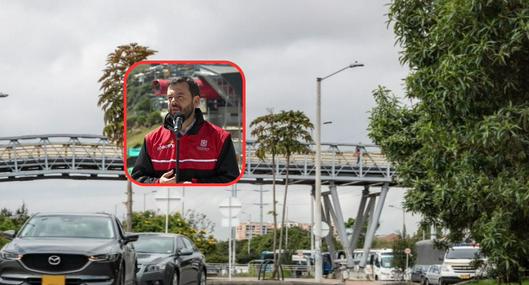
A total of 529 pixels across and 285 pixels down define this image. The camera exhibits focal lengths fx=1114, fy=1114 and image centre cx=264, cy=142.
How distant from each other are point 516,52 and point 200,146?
6189mm

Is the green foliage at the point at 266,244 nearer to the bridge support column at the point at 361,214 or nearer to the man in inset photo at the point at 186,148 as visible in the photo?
the bridge support column at the point at 361,214

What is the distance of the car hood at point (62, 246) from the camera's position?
1772 centimetres

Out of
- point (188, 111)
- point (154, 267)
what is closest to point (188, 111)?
point (188, 111)

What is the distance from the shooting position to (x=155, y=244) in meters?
22.7

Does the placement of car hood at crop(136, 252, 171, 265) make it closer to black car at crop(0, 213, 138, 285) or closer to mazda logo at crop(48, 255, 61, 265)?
black car at crop(0, 213, 138, 285)

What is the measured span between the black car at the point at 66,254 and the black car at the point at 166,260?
85.0 inches

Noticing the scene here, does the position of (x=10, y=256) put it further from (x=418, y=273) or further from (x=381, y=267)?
(x=381, y=267)

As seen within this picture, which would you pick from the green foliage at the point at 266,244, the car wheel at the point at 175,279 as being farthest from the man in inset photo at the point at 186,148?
the green foliage at the point at 266,244

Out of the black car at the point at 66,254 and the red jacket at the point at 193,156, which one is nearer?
the red jacket at the point at 193,156

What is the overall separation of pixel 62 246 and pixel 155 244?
4.92 meters

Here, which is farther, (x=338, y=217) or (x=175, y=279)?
(x=338, y=217)

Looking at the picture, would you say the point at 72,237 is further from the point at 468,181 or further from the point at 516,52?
the point at 516,52

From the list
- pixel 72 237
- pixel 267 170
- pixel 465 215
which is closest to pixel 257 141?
pixel 267 170

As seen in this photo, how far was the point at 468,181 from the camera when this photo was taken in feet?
61.4
